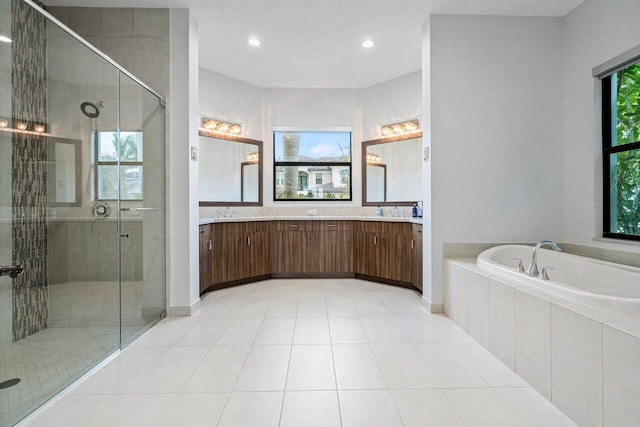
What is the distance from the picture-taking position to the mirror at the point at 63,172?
1878 millimetres

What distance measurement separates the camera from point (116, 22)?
307cm

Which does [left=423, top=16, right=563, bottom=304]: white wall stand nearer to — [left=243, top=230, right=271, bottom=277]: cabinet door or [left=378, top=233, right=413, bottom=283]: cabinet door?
[left=378, top=233, right=413, bottom=283]: cabinet door

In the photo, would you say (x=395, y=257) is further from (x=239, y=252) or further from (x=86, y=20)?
(x=86, y=20)

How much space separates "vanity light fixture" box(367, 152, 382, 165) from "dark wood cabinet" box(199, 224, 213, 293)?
245 cm

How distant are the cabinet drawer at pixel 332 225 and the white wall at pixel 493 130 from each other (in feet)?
5.27

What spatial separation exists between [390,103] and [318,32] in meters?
1.66

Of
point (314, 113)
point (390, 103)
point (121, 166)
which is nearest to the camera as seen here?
point (121, 166)

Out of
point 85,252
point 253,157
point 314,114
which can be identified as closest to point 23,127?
point 85,252

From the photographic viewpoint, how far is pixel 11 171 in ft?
5.33

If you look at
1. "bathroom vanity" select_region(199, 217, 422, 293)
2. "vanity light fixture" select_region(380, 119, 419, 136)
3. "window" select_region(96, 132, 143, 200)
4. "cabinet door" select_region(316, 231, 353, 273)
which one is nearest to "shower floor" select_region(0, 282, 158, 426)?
"window" select_region(96, 132, 143, 200)

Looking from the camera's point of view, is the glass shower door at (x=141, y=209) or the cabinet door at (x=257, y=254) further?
the cabinet door at (x=257, y=254)

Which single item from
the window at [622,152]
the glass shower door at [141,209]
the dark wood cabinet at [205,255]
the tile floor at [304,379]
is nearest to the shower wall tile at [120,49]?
the glass shower door at [141,209]

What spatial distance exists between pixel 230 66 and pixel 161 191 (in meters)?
2.10

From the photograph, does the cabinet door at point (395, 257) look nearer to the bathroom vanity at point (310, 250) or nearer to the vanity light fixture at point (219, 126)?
the bathroom vanity at point (310, 250)
